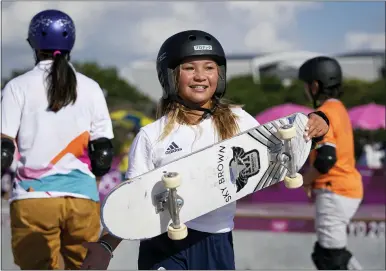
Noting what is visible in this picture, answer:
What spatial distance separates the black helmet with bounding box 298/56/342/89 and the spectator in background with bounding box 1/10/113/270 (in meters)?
1.83

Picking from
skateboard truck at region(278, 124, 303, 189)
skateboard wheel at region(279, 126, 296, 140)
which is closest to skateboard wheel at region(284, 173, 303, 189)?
skateboard truck at region(278, 124, 303, 189)

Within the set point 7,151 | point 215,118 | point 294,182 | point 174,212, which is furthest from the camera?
point 7,151

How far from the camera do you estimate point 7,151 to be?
345 centimetres

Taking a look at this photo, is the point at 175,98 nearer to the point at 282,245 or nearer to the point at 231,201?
the point at 231,201

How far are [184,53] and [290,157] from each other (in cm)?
64

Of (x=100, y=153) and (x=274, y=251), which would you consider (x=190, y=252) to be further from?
(x=274, y=251)

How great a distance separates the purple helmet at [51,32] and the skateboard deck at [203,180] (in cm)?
148

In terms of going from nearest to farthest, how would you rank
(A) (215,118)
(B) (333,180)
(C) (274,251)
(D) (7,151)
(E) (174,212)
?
1. (E) (174,212)
2. (A) (215,118)
3. (D) (7,151)
4. (B) (333,180)
5. (C) (274,251)

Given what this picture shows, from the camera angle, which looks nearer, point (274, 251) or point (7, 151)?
point (7, 151)

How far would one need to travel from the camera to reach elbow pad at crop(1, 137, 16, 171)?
11.3ft

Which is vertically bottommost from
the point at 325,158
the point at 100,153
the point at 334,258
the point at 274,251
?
the point at 274,251

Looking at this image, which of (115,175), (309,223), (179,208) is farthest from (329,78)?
(115,175)

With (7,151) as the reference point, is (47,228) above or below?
below

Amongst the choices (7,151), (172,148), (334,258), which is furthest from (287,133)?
(334,258)
